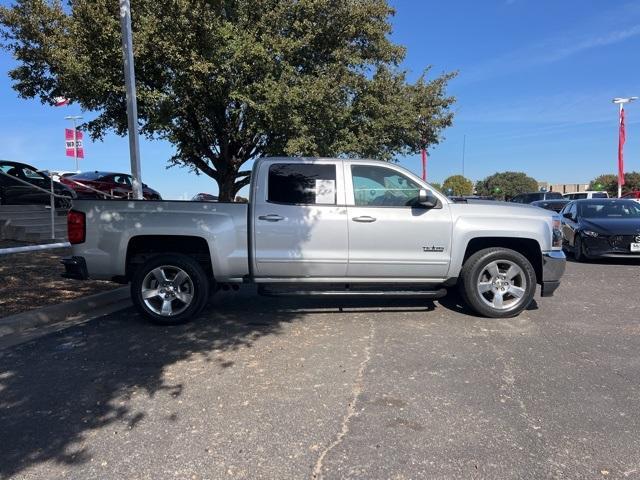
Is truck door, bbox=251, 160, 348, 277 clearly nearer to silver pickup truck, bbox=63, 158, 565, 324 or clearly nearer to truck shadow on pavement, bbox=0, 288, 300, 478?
silver pickup truck, bbox=63, 158, 565, 324

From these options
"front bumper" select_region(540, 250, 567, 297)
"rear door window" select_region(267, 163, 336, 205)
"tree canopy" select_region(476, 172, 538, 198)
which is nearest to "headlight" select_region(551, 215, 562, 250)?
"front bumper" select_region(540, 250, 567, 297)

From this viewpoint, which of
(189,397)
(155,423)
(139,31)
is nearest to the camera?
(155,423)

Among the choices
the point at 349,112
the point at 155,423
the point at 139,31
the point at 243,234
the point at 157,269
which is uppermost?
the point at 139,31

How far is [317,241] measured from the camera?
20.6ft

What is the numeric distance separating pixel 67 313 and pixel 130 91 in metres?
4.64

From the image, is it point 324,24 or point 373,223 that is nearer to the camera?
point 373,223

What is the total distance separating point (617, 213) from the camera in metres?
12.5

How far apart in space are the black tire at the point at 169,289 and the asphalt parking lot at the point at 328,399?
0.21 m

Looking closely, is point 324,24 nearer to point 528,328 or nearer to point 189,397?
point 528,328

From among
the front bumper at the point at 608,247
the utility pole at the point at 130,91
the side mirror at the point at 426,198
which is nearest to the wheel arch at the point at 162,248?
the side mirror at the point at 426,198

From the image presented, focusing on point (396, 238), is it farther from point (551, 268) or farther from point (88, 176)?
point (88, 176)

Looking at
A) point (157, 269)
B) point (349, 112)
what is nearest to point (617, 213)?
point (349, 112)

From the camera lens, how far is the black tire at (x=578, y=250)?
1175cm

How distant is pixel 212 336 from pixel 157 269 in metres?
1.12
